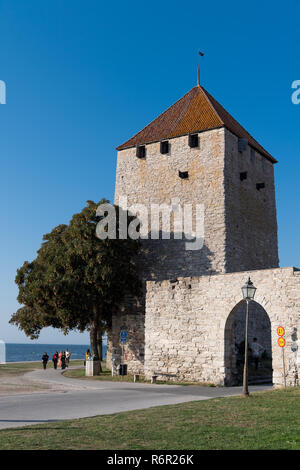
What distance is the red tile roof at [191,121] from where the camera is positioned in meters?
26.3

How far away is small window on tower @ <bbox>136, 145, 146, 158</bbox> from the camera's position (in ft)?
93.0

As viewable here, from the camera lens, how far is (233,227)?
80.2ft

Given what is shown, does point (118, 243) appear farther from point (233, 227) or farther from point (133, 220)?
point (233, 227)

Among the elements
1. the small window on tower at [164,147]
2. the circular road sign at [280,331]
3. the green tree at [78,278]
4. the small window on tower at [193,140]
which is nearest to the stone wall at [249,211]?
the small window on tower at [193,140]

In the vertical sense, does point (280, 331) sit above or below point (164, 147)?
below

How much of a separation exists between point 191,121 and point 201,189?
16.0 feet

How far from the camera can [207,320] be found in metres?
18.7

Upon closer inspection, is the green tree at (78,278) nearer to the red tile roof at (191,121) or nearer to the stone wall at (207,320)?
the stone wall at (207,320)

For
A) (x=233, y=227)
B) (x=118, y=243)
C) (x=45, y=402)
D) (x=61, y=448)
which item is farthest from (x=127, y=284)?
(x=61, y=448)

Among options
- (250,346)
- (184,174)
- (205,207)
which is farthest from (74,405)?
(184,174)

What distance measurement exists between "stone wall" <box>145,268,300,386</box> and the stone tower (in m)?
4.22

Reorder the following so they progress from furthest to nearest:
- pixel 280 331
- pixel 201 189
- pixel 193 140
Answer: pixel 193 140
pixel 201 189
pixel 280 331

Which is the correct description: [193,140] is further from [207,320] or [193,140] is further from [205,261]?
[207,320]
